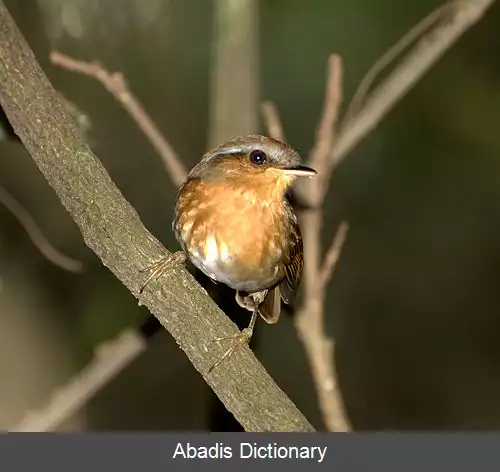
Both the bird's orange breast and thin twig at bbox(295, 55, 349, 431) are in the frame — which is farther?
the bird's orange breast

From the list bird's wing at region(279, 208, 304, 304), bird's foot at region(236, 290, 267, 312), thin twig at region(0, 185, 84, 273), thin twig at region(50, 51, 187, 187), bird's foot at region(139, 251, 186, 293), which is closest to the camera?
bird's foot at region(139, 251, 186, 293)

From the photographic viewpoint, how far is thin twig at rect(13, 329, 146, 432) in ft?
11.0

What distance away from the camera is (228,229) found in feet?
10.2

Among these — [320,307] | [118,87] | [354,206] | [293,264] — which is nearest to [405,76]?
[293,264]

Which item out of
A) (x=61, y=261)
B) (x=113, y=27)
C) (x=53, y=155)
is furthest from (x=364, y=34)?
(x=53, y=155)

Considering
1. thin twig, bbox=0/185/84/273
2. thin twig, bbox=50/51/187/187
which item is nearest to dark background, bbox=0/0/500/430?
thin twig, bbox=0/185/84/273

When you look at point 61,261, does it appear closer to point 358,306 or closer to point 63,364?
point 63,364

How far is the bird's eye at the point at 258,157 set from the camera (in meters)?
3.09

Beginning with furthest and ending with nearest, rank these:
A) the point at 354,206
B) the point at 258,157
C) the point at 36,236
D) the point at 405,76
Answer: the point at 354,206 < the point at 36,236 < the point at 405,76 < the point at 258,157

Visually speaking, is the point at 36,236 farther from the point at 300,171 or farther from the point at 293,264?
the point at 300,171

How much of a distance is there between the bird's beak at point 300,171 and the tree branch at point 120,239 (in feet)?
1.87

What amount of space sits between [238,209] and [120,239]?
62 centimetres

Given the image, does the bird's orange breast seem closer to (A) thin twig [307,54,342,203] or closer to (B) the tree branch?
(A) thin twig [307,54,342,203]

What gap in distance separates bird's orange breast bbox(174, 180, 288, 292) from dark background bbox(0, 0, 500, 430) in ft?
5.70
